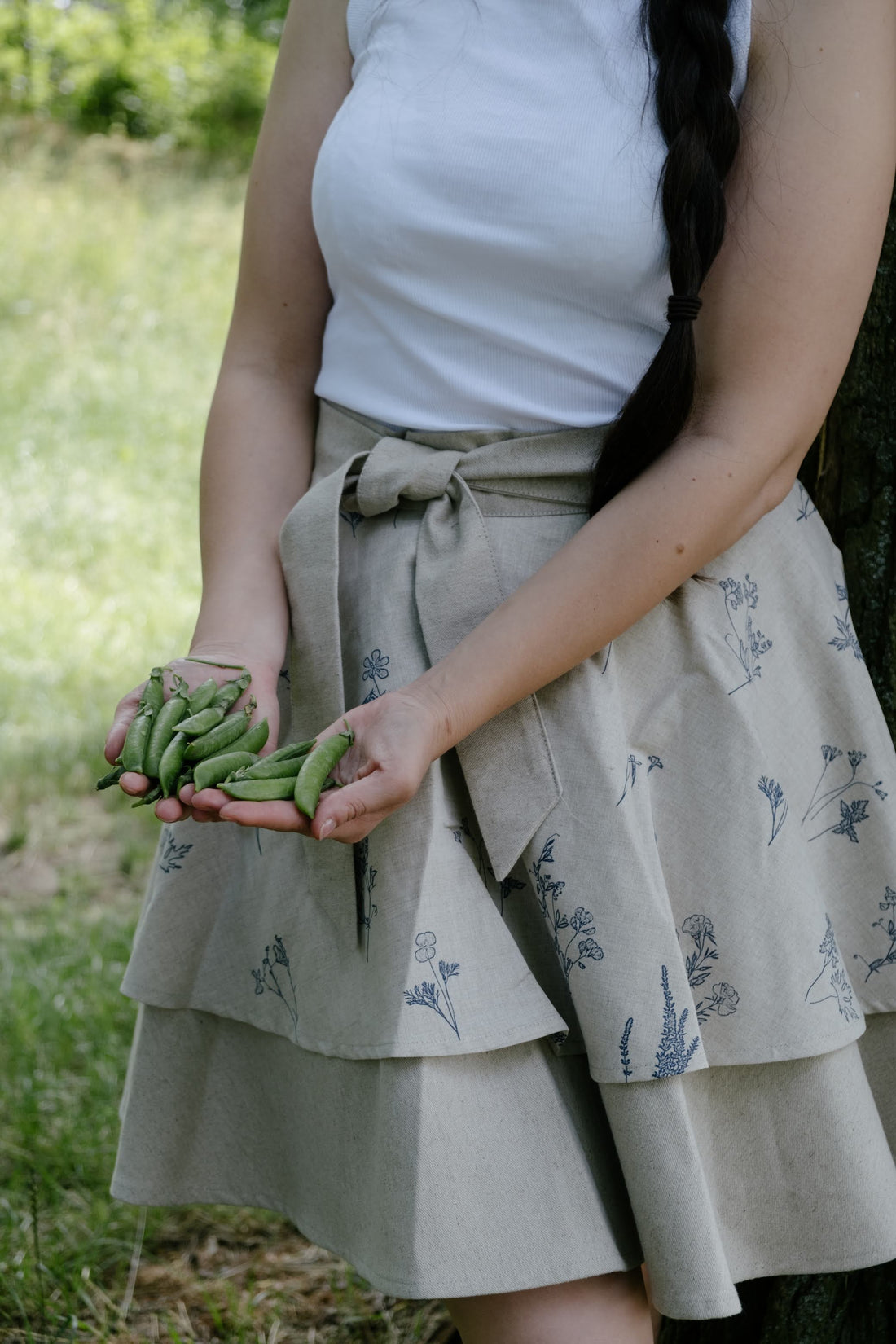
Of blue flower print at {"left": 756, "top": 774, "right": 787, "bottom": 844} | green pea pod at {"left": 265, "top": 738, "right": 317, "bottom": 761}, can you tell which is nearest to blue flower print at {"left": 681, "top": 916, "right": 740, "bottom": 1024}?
blue flower print at {"left": 756, "top": 774, "right": 787, "bottom": 844}

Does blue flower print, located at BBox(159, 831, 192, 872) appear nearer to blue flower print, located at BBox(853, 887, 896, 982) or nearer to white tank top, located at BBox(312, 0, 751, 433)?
white tank top, located at BBox(312, 0, 751, 433)

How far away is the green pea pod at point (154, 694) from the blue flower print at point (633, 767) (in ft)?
1.75

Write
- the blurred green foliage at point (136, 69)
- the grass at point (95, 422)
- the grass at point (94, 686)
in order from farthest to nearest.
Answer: the blurred green foliage at point (136, 69), the grass at point (95, 422), the grass at point (94, 686)

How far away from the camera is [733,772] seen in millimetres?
1469

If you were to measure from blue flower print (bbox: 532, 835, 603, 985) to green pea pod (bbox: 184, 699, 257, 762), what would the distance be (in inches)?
14.0

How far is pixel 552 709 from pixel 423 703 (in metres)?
0.18

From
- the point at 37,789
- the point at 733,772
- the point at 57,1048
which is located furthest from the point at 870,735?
the point at 37,789

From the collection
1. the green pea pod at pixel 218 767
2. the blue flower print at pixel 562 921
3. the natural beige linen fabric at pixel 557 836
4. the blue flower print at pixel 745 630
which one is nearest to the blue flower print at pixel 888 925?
the natural beige linen fabric at pixel 557 836

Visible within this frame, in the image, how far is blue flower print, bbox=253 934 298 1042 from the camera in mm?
1523

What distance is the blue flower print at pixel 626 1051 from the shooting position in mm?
1352

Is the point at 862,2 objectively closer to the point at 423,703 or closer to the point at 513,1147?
the point at 423,703

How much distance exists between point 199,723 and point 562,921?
17.7 inches

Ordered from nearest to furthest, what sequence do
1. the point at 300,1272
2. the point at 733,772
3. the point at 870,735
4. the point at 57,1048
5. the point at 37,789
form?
1. the point at 733,772
2. the point at 870,735
3. the point at 300,1272
4. the point at 57,1048
5. the point at 37,789

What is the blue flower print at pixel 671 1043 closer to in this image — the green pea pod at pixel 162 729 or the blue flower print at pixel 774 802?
the blue flower print at pixel 774 802
